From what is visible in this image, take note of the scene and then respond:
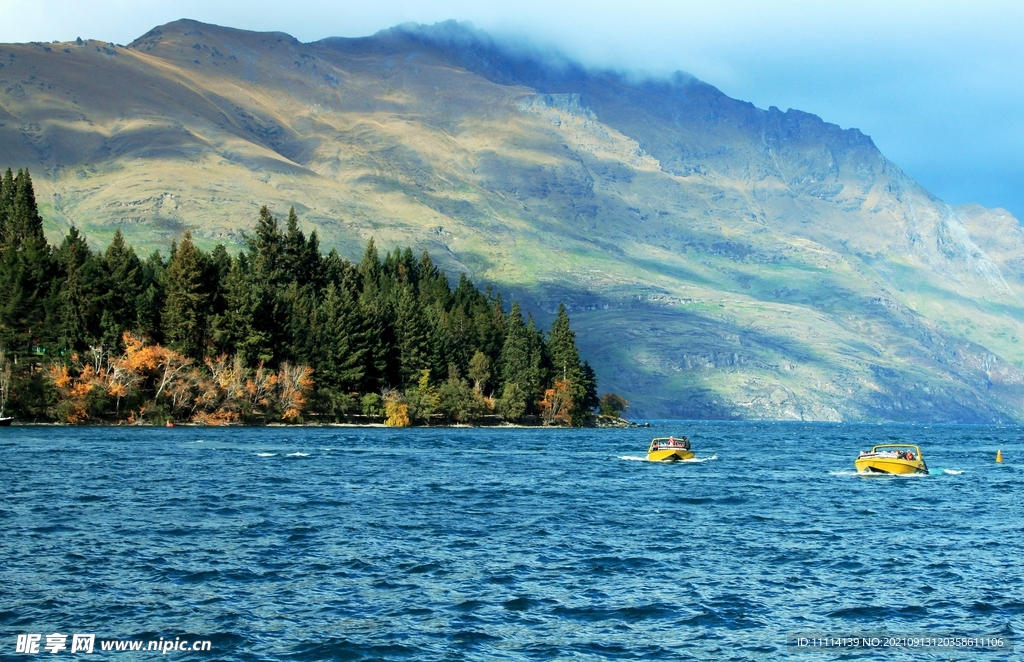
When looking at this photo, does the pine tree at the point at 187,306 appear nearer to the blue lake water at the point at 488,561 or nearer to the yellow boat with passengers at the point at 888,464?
the blue lake water at the point at 488,561

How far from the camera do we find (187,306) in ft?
602

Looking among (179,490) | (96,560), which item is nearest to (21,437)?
(179,490)

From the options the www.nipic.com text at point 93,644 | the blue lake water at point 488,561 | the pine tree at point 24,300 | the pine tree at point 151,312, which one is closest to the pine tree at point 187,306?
the pine tree at point 151,312

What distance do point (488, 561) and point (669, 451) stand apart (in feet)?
265

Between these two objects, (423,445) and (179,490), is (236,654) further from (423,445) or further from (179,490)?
(423,445)

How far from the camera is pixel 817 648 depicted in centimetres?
3891

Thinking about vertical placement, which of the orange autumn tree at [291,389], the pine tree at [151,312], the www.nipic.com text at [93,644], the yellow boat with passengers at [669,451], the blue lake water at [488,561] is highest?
the pine tree at [151,312]

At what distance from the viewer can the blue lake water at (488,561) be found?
40.0 metres

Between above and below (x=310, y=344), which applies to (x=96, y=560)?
below

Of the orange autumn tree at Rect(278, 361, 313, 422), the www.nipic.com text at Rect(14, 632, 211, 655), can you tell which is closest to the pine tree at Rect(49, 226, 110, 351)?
the orange autumn tree at Rect(278, 361, 313, 422)

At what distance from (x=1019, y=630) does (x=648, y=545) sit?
21.4 metres

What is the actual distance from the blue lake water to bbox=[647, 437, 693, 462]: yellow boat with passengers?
2780cm

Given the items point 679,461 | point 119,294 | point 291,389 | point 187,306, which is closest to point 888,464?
point 679,461

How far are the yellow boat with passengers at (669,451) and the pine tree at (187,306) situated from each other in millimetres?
79462
